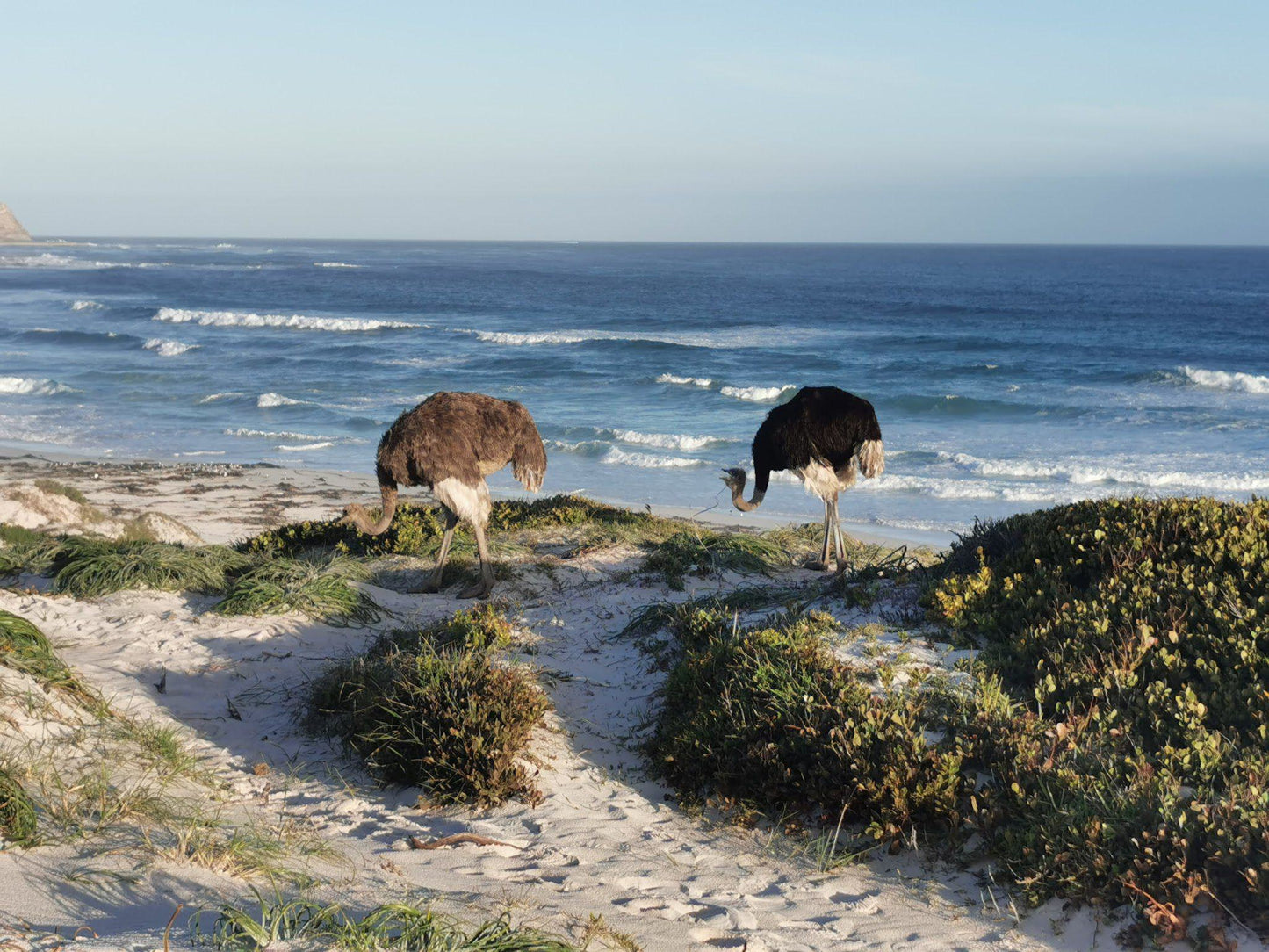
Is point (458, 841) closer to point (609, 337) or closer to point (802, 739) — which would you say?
point (802, 739)

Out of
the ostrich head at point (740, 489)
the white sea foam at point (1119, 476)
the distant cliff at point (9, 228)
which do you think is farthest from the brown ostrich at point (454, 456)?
the distant cliff at point (9, 228)

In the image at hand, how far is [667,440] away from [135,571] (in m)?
18.2

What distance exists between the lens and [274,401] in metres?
30.8

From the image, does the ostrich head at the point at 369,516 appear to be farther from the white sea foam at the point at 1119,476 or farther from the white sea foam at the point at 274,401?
the white sea foam at the point at 274,401

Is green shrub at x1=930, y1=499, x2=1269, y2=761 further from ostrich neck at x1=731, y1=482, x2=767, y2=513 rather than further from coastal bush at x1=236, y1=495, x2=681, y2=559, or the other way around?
coastal bush at x1=236, y1=495, x2=681, y2=559

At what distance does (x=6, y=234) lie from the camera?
156 metres

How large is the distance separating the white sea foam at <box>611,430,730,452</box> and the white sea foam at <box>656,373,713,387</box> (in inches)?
362

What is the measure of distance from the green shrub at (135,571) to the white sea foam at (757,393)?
2563 centimetres

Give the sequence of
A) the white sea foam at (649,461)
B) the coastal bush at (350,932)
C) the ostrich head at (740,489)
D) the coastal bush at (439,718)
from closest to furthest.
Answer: the coastal bush at (350,932) < the coastal bush at (439,718) < the ostrich head at (740,489) < the white sea foam at (649,461)

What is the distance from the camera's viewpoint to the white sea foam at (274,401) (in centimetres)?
3056

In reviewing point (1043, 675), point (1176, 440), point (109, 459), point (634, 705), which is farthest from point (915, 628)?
point (1176, 440)

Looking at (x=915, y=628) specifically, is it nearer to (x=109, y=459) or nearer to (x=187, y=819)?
(x=187, y=819)

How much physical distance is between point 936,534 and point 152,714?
13.0 meters

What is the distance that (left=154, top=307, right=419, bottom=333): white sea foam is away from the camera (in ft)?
172
